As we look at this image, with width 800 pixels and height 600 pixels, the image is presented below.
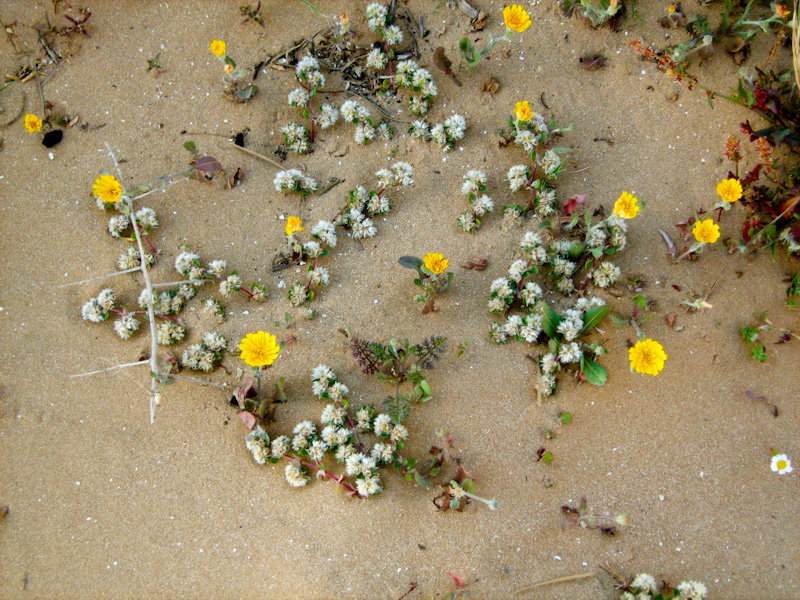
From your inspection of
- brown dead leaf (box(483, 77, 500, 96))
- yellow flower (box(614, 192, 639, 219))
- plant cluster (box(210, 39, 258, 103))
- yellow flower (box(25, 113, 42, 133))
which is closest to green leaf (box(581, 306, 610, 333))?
yellow flower (box(614, 192, 639, 219))

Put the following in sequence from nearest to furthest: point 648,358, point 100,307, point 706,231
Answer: point 648,358 < point 706,231 < point 100,307

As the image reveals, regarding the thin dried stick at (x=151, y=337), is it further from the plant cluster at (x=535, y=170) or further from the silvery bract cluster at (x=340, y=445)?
the plant cluster at (x=535, y=170)

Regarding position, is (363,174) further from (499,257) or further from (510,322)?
(510,322)

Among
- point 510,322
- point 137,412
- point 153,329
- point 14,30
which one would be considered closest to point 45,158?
point 14,30

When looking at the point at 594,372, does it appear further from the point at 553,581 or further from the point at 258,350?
the point at 258,350

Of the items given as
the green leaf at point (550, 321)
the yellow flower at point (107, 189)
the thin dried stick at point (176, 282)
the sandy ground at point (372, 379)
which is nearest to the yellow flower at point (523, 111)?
the sandy ground at point (372, 379)

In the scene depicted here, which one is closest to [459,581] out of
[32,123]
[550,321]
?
[550,321]
